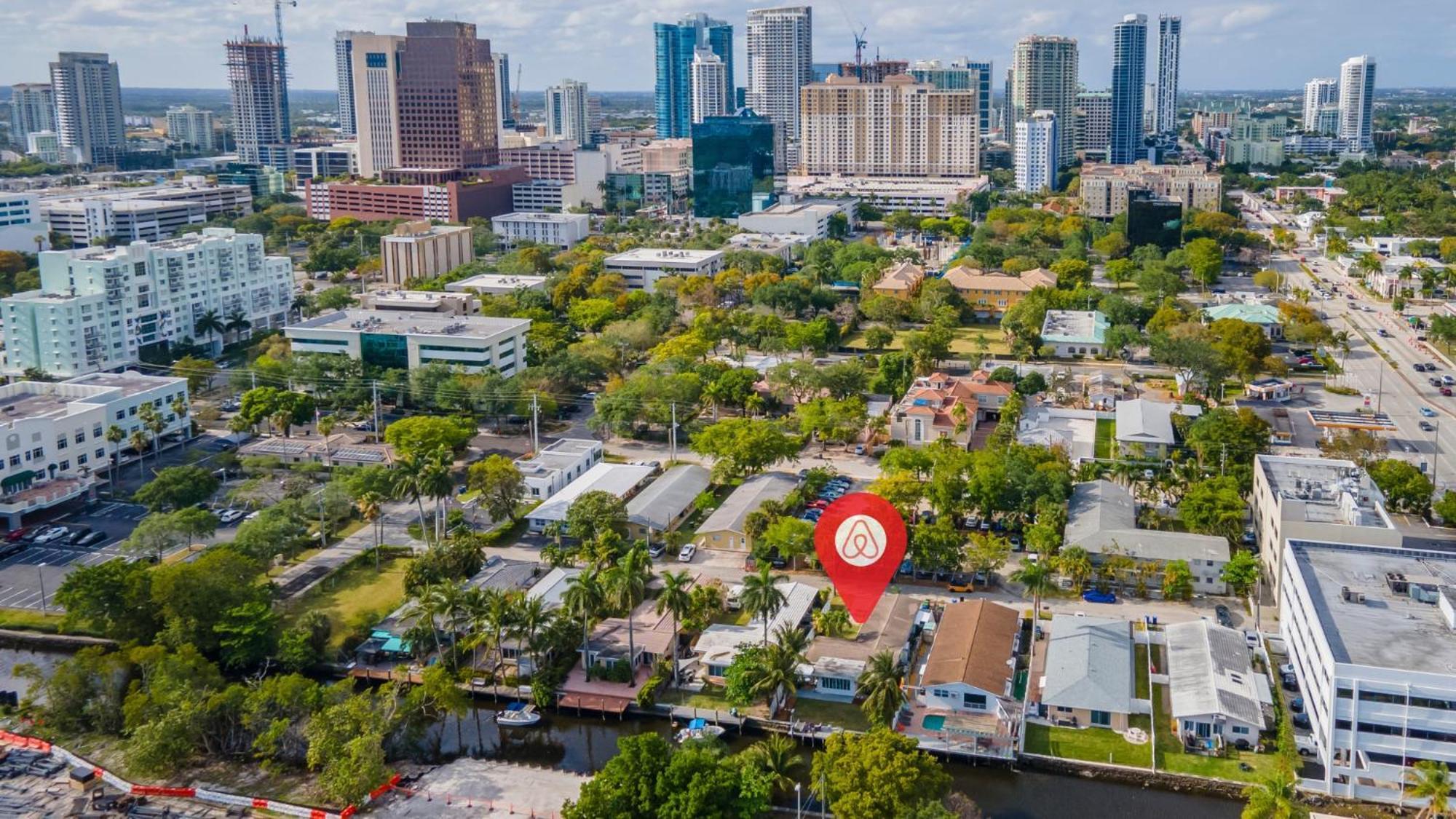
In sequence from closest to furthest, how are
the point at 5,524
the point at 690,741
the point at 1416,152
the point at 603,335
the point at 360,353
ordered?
the point at 690,741, the point at 5,524, the point at 360,353, the point at 603,335, the point at 1416,152

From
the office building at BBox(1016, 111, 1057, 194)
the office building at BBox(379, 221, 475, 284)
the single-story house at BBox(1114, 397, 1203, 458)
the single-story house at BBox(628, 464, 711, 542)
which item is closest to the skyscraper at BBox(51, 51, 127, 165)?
the office building at BBox(379, 221, 475, 284)

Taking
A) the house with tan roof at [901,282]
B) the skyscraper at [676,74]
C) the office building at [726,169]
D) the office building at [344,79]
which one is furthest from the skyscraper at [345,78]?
the house with tan roof at [901,282]

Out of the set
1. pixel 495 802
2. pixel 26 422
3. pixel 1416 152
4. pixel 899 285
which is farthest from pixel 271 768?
pixel 1416 152

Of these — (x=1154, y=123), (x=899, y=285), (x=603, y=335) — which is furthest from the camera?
(x=1154, y=123)

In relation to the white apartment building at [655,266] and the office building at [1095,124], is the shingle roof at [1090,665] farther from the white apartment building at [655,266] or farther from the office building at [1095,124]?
the office building at [1095,124]

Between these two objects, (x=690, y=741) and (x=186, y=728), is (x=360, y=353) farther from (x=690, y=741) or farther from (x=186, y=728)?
(x=690, y=741)
